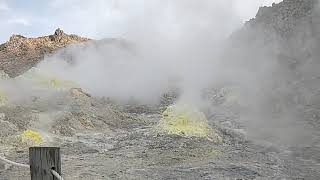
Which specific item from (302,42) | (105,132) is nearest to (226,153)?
(105,132)

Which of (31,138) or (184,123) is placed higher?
(184,123)

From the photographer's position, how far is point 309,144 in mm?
10875

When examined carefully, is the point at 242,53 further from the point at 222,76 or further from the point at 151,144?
the point at 151,144

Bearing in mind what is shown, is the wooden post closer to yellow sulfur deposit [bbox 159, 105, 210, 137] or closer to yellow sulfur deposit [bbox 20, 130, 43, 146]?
yellow sulfur deposit [bbox 20, 130, 43, 146]

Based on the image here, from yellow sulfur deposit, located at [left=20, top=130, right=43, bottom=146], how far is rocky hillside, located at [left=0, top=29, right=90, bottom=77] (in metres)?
19.3

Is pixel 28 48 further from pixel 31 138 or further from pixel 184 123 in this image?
pixel 184 123

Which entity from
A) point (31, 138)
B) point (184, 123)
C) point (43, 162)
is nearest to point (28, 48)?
point (31, 138)

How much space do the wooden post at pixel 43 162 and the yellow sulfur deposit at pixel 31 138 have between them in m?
7.66

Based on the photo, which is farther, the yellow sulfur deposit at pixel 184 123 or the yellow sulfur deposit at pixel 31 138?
the yellow sulfur deposit at pixel 184 123

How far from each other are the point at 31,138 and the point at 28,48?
2390 cm

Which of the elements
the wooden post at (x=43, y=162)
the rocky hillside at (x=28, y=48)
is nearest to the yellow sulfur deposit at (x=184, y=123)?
the wooden post at (x=43, y=162)

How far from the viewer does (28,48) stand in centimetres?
3356

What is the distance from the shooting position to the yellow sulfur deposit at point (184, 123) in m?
11.6

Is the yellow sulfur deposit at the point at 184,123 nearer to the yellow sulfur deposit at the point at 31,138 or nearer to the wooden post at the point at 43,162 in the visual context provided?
the yellow sulfur deposit at the point at 31,138
